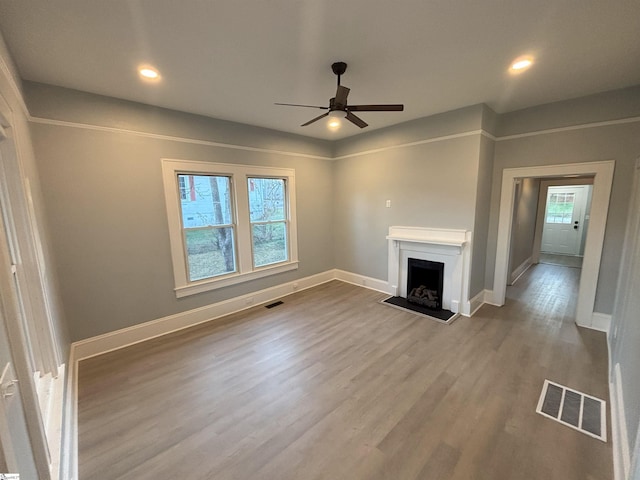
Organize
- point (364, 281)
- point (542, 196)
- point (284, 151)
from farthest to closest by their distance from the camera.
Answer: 1. point (542, 196)
2. point (364, 281)
3. point (284, 151)

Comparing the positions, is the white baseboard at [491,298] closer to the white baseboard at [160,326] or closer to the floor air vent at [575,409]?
the white baseboard at [160,326]

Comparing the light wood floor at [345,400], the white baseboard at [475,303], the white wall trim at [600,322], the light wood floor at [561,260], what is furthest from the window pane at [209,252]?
the light wood floor at [561,260]

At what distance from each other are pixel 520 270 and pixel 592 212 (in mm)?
2944

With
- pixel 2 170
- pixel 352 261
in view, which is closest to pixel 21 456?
pixel 2 170

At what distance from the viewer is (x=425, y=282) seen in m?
4.29

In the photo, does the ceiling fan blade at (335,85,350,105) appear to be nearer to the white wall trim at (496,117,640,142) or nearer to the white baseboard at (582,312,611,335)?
the white wall trim at (496,117,640,142)

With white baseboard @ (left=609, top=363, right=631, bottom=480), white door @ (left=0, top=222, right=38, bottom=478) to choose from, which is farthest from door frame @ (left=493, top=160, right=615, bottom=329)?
Answer: white door @ (left=0, top=222, right=38, bottom=478)

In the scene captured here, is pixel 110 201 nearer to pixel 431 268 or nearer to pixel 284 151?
pixel 284 151

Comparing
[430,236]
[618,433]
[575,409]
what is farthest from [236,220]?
[618,433]

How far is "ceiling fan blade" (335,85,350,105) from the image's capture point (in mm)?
2193

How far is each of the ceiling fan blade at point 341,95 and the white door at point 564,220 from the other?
765 cm

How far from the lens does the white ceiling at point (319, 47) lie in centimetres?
164

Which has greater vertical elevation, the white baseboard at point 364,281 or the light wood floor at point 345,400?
the white baseboard at point 364,281

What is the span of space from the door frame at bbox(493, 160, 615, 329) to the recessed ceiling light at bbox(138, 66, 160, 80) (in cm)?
447
